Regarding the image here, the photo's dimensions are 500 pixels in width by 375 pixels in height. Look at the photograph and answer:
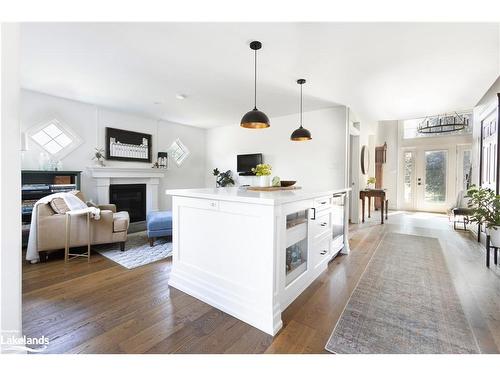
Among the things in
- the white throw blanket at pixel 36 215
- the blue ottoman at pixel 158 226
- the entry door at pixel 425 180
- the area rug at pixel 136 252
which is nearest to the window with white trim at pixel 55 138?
the white throw blanket at pixel 36 215

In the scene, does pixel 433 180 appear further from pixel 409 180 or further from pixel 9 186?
pixel 9 186

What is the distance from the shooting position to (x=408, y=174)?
23.8ft

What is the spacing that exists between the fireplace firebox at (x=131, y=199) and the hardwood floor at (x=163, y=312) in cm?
203

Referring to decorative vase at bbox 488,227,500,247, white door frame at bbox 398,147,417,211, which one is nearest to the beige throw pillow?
decorative vase at bbox 488,227,500,247

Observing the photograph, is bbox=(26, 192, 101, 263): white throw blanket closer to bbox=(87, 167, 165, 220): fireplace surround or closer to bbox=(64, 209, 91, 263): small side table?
bbox=(64, 209, 91, 263): small side table

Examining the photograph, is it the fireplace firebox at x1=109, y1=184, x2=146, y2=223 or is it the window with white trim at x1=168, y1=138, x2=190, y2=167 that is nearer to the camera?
the fireplace firebox at x1=109, y1=184, x2=146, y2=223

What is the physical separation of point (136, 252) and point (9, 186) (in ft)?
7.74

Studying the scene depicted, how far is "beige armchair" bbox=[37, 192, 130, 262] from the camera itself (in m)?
2.75

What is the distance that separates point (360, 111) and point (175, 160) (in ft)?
14.6

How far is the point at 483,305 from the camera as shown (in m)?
1.88

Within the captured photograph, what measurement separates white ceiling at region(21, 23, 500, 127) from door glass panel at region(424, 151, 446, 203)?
9.93ft

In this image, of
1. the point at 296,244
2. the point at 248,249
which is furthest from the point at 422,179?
the point at 248,249
